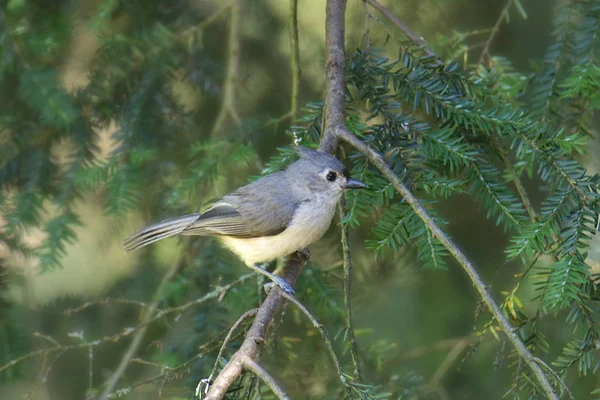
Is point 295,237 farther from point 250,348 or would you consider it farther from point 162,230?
point 250,348

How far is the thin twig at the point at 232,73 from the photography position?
3391 mm

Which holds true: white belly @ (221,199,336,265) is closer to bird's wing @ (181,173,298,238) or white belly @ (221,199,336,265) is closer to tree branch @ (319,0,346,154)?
bird's wing @ (181,173,298,238)

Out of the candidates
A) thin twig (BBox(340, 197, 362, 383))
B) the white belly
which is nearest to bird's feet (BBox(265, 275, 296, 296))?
thin twig (BBox(340, 197, 362, 383))

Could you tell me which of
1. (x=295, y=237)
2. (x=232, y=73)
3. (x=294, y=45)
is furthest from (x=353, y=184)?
(x=232, y=73)

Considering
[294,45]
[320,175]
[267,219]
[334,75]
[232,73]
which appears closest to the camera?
[334,75]

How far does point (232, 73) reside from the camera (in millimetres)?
3457

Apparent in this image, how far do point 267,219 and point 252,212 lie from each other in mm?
76

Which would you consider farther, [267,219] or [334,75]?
[267,219]

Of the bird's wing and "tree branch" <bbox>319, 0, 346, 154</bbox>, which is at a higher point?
"tree branch" <bbox>319, 0, 346, 154</bbox>

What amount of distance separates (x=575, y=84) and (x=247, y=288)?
1485 mm

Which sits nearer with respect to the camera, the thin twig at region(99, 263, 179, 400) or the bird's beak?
the bird's beak

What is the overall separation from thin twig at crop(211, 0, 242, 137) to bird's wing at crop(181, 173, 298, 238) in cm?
→ 56

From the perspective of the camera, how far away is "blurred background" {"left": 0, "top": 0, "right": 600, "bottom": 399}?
9.66 ft

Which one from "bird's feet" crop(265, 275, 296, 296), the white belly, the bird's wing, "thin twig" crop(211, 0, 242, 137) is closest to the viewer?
"bird's feet" crop(265, 275, 296, 296)
